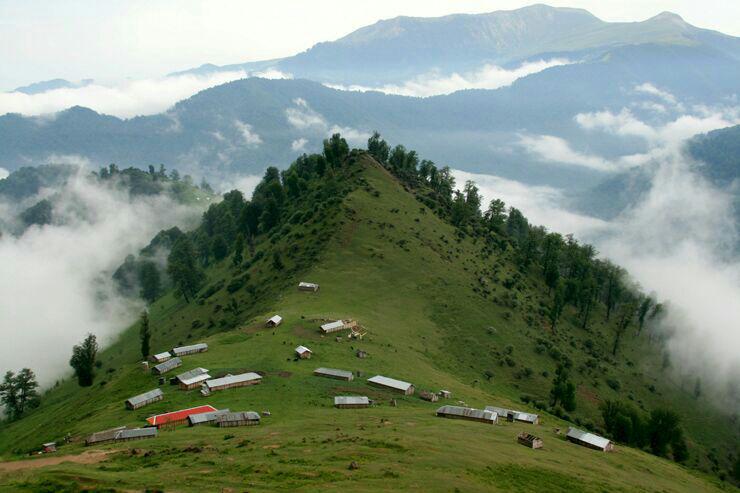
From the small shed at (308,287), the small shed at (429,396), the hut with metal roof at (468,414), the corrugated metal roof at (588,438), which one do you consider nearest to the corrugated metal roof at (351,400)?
the hut with metal roof at (468,414)

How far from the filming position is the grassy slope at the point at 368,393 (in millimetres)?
46719

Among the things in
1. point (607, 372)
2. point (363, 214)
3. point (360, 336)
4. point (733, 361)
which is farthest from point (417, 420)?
point (733, 361)

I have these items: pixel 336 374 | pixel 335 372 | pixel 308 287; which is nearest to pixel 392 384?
pixel 336 374

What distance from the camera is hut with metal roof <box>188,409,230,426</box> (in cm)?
6269

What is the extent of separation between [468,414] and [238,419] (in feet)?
98.6

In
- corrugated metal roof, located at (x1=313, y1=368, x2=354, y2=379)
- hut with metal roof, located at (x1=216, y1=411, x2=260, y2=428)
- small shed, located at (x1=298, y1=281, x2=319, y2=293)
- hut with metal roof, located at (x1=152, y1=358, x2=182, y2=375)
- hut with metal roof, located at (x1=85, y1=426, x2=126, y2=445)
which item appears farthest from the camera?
small shed, located at (x1=298, y1=281, x2=319, y2=293)

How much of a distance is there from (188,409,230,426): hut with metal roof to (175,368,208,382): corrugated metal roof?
46.9 ft

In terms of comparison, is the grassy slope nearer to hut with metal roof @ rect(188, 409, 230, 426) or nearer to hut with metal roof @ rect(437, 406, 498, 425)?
hut with metal roof @ rect(437, 406, 498, 425)

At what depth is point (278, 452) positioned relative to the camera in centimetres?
5053

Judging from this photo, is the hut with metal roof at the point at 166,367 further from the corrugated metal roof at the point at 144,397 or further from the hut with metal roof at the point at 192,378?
the corrugated metal roof at the point at 144,397

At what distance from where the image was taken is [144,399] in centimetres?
7106

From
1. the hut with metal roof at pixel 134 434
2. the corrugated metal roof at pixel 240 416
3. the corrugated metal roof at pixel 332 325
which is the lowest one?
the corrugated metal roof at pixel 332 325

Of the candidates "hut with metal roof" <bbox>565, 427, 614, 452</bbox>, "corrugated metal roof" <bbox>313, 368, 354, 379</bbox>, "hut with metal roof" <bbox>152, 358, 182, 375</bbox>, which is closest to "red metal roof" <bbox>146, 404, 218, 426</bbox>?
"hut with metal roof" <bbox>152, 358, 182, 375</bbox>

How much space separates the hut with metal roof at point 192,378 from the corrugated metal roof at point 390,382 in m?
24.5
